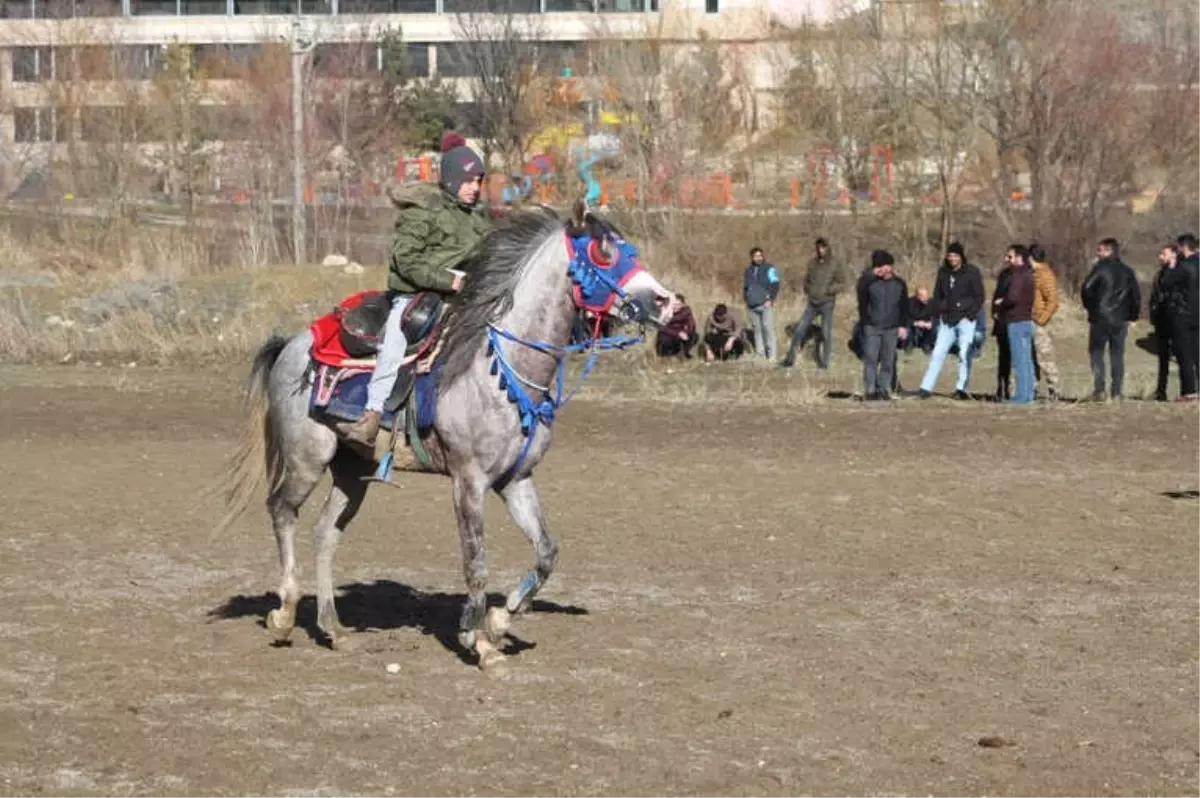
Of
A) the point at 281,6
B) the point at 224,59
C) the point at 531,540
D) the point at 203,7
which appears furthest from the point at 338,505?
the point at 203,7

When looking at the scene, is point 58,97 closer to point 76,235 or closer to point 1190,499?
point 76,235

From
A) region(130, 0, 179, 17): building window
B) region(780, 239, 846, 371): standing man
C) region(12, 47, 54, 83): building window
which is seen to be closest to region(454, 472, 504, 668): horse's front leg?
region(780, 239, 846, 371): standing man

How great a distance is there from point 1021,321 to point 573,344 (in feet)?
42.4

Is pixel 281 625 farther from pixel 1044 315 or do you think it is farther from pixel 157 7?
pixel 157 7

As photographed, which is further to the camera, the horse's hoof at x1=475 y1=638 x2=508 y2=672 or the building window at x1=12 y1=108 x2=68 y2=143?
the building window at x1=12 y1=108 x2=68 y2=143

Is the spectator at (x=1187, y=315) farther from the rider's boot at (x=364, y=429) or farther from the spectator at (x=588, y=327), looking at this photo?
the rider's boot at (x=364, y=429)

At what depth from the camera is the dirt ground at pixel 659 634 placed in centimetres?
799

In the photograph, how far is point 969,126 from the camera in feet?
124

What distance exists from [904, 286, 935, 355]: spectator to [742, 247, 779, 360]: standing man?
192cm

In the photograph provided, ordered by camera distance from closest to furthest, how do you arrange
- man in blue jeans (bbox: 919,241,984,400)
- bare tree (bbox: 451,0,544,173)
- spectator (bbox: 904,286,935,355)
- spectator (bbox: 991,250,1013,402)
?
1. spectator (bbox: 991,250,1013,402)
2. man in blue jeans (bbox: 919,241,984,400)
3. spectator (bbox: 904,286,935,355)
4. bare tree (bbox: 451,0,544,173)

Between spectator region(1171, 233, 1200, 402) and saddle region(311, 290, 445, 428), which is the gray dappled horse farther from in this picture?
spectator region(1171, 233, 1200, 402)

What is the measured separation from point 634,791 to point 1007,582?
16.2 ft

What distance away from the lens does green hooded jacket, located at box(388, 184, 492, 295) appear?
997 centimetres

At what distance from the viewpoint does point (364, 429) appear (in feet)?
33.1
